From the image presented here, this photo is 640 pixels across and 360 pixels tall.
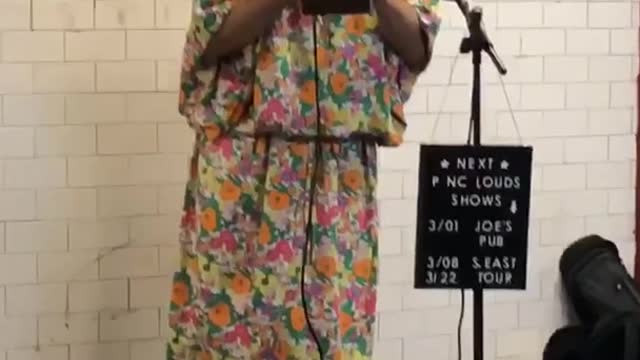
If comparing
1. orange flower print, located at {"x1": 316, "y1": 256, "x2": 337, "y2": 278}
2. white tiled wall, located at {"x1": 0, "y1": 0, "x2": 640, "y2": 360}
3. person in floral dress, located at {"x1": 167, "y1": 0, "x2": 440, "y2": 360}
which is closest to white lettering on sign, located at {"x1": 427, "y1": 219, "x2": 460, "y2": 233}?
person in floral dress, located at {"x1": 167, "y1": 0, "x2": 440, "y2": 360}

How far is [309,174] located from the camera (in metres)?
2.28

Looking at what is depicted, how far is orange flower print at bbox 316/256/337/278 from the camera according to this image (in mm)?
2283

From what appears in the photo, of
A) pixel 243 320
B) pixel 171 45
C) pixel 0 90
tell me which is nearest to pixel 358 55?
pixel 243 320

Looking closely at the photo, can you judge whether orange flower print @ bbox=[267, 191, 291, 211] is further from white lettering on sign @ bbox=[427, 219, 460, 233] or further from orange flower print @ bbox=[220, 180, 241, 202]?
white lettering on sign @ bbox=[427, 219, 460, 233]

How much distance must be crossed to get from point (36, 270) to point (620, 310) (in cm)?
162

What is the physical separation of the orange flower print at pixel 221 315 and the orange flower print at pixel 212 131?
0.33 m

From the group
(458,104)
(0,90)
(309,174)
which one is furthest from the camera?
(458,104)

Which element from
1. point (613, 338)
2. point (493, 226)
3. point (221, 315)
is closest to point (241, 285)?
point (221, 315)

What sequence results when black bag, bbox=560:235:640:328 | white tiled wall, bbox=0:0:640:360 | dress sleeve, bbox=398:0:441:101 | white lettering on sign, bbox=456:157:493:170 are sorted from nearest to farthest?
dress sleeve, bbox=398:0:441:101
white lettering on sign, bbox=456:157:493:170
white tiled wall, bbox=0:0:640:360
black bag, bbox=560:235:640:328

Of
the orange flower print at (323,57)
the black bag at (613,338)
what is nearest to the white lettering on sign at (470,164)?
the orange flower print at (323,57)

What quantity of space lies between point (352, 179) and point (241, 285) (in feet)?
0.99

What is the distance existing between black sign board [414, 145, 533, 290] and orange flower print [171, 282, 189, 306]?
505 millimetres

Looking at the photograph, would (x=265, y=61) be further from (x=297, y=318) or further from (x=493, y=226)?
(x=493, y=226)

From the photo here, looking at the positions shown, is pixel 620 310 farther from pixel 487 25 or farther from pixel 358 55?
pixel 358 55
